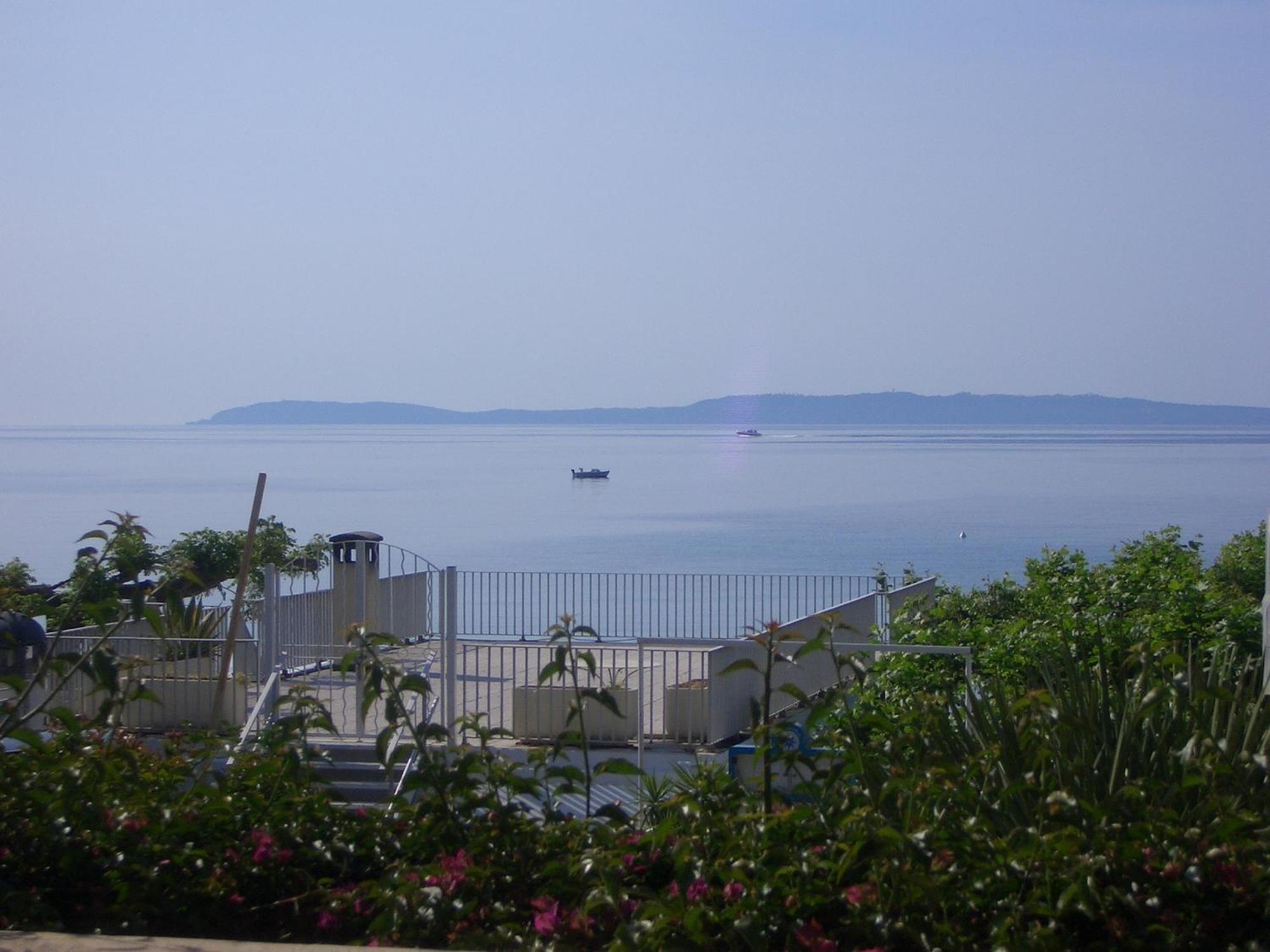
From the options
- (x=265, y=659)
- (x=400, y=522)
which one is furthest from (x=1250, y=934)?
(x=400, y=522)

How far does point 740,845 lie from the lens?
3021mm

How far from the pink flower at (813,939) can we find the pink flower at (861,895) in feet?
0.28

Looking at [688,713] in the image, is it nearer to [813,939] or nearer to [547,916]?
[547,916]

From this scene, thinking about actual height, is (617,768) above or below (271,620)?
above

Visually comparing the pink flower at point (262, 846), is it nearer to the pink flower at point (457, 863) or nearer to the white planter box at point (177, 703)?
the pink flower at point (457, 863)

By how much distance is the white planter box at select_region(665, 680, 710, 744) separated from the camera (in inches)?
482

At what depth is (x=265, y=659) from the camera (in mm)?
13500

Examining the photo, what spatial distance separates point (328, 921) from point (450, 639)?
998cm

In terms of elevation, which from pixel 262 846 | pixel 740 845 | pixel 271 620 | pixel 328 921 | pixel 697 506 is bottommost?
pixel 697 506

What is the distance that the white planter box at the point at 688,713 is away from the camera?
12.2 metres

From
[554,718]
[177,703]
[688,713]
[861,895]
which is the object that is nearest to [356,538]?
[177,703]

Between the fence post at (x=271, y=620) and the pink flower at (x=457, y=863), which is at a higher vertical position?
the pink flower at (x=457, y=863)

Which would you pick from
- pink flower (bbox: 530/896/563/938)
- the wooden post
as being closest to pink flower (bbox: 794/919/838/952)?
pink flower (bbox: 530/896/563/938)

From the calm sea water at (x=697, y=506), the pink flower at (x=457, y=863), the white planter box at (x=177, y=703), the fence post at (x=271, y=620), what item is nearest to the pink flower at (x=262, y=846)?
the pink flower at (x=457, y=863)
